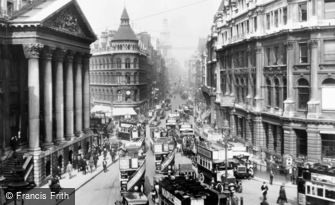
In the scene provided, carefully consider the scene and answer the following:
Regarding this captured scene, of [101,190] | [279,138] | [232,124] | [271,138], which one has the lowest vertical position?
[101,190]

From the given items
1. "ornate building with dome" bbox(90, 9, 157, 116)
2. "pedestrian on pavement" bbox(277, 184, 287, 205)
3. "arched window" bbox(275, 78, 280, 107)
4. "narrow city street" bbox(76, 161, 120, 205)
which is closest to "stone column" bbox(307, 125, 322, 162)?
"arched window" bbox(275, 78, 280, 107)

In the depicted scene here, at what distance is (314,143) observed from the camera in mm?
40250

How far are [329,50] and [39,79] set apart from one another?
2977cm

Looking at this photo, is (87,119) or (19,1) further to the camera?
(87,119)

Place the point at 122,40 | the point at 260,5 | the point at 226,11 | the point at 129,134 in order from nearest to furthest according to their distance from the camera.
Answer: the point at 260,5
the point at 129,134
the point at 226,11
the point at 122,40

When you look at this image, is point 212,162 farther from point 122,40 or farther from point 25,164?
point 122,40

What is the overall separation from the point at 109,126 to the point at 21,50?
115 ft

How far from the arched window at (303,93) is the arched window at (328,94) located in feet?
5.74

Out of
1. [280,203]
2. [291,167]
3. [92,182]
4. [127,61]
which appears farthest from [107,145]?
[127,61]

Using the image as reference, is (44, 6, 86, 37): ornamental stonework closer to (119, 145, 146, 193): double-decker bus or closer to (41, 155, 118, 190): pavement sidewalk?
(41, 155, 118, 190): pavement sidewalk

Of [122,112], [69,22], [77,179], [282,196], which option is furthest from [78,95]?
[122,112]

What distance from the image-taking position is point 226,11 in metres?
66.9

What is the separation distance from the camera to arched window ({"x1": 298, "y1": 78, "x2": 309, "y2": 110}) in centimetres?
4188

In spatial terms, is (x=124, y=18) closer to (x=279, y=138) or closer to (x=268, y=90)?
(x=268, y=90)
